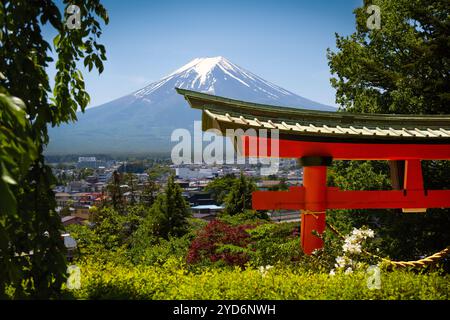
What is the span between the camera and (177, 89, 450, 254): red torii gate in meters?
4.62

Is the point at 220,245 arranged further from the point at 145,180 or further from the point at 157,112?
the point at 157,112

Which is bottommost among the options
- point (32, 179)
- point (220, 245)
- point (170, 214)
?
point (170, 214)

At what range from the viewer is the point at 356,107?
12156mm

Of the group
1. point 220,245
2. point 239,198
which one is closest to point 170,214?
point 239,198

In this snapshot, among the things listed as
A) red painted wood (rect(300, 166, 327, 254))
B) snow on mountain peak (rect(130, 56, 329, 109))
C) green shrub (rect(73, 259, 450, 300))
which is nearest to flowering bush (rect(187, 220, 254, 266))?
red painted wood (rect(300, 166, 327, 254))

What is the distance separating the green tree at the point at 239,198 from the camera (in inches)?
853

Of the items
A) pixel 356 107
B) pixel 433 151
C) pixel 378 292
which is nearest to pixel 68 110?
pixel 378 292

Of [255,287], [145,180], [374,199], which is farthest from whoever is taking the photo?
[145,180]

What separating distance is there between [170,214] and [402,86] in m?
14.7

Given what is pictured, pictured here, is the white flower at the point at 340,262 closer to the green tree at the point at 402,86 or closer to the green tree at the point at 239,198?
the green tree at the point at 402,86

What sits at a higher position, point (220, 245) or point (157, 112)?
point (157, 112)

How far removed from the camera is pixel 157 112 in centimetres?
9781

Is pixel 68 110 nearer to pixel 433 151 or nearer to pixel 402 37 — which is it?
pixel 433 151

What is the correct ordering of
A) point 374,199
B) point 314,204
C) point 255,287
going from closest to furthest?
1. point 255,287
2. point 314,204
3. point 374,199
